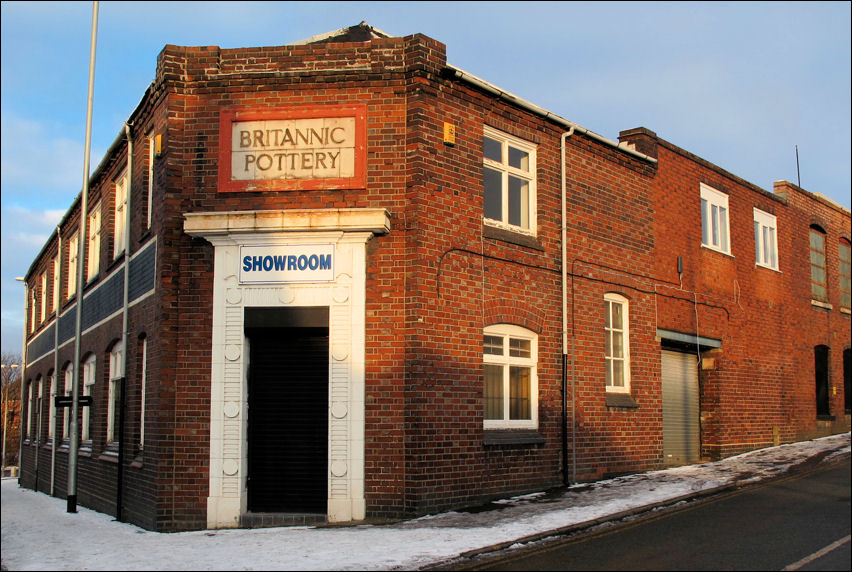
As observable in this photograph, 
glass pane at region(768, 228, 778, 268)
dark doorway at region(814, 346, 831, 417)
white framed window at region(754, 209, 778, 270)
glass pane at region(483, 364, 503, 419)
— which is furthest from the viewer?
dark doorway at region(814, 346, 831, 417)

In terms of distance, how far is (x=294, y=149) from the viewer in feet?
42.4

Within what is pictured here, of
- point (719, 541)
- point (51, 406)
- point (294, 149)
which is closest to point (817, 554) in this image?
point (719, 541)

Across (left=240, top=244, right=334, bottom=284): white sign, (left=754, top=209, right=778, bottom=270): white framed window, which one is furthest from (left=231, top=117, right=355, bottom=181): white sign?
(left=754, top=209, right=778, bottom=270): white framed window

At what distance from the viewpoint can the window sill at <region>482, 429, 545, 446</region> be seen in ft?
43.9

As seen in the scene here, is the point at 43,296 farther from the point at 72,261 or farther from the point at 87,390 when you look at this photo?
the point at 87,390

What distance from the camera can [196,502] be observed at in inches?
480

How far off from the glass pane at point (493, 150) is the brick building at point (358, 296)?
0.04m

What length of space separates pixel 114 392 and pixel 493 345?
805cm

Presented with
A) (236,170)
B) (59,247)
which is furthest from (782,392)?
(59,247)

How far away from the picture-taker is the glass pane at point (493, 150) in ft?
46.7

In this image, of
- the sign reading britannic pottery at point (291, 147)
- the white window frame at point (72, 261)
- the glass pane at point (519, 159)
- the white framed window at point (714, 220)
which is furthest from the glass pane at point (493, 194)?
the white window frame at point (72, 261)

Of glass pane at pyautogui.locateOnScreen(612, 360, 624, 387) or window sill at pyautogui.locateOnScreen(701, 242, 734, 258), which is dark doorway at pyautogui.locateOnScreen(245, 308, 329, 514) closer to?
glass pane at pyautogui.locateOnScreen(612, 360, 624, 387)

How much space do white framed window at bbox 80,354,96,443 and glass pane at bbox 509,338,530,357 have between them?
990 cm

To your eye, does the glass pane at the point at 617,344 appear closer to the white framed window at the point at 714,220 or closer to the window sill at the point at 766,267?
the white framed window at the point at 714,220
